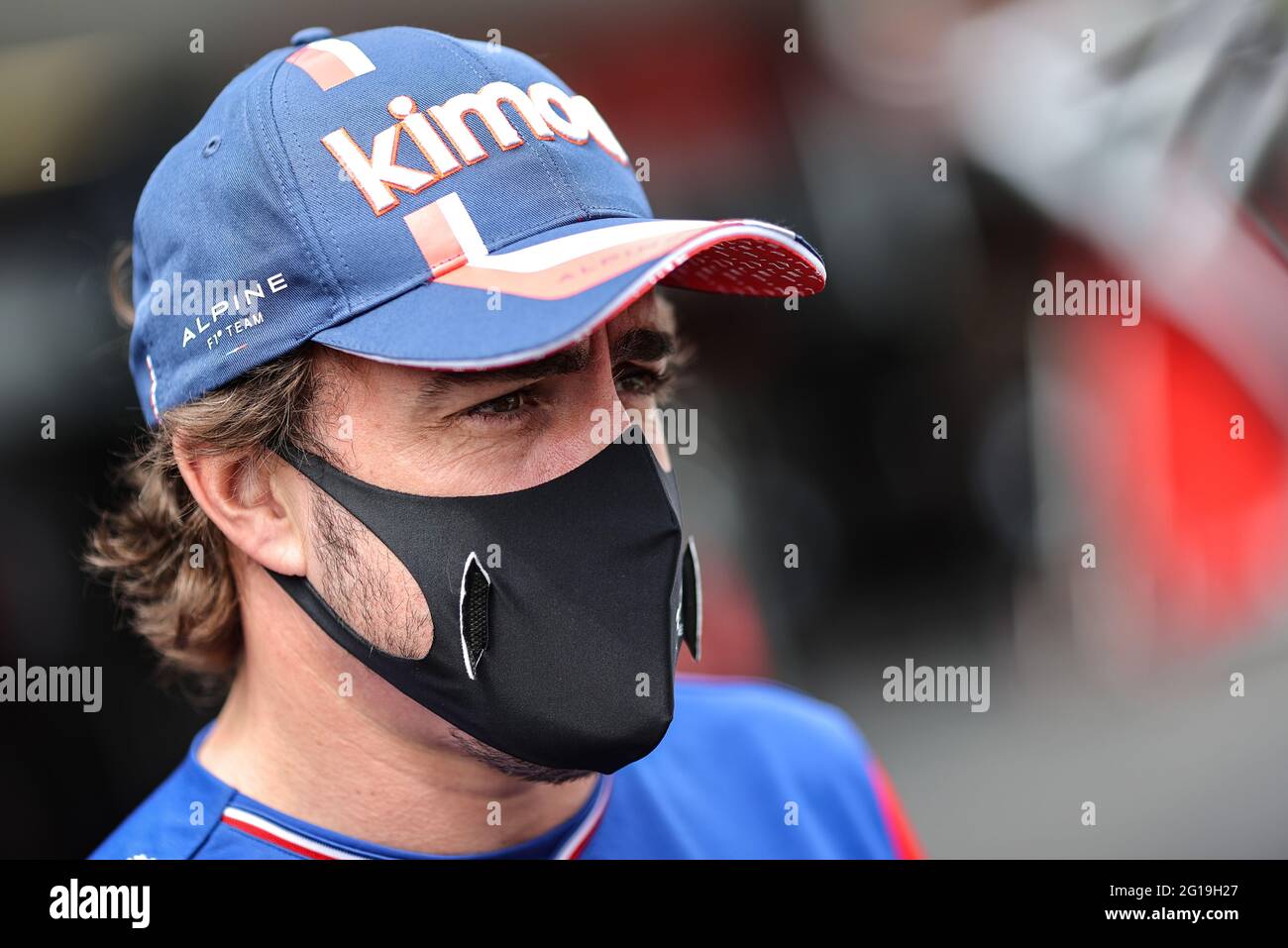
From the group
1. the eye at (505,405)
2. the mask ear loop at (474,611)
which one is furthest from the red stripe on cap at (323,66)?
the mask ear loop at (474,611)

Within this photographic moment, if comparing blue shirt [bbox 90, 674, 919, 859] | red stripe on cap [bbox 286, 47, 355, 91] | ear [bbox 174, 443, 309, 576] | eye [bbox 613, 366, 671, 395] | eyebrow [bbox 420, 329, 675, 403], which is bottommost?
blue shirt [bbox 90, 674, 919, 859]

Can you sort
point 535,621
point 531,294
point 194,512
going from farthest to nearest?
point 194,512 → point 535,621 → point 531,294

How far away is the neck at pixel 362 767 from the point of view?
1686 mm

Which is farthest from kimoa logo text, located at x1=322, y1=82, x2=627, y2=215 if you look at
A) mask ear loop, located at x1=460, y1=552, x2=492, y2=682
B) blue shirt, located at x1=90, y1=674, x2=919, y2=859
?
blue shirt, located at x1=90, y1=674, x2=919, y2=859

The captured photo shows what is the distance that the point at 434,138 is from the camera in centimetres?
158

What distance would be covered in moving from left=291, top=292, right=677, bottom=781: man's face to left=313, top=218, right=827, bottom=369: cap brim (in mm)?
88

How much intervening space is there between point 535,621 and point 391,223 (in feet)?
1.99

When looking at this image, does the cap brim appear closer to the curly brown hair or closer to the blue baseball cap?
the blue baseball cap

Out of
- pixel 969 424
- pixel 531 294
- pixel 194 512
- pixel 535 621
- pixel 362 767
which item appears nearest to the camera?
pixel 531 294

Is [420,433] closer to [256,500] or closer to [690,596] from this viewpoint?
[256,500]

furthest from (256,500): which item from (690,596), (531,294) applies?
(690,596)

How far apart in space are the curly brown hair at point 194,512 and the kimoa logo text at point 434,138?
27cm

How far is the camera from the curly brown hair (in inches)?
64.3
